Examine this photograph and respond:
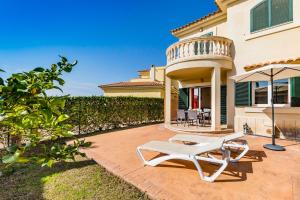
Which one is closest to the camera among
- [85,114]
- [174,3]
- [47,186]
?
[47,186]

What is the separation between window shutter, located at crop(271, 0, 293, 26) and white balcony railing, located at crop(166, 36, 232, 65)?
2.59 m

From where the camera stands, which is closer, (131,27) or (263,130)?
(263,130)

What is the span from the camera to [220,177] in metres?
4.84

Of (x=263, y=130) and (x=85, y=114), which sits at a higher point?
(x=85, y=114)

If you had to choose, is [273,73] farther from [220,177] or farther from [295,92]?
[220,177]

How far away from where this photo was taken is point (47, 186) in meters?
4.68

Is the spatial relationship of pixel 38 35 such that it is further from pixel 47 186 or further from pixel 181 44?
pixel 47 186

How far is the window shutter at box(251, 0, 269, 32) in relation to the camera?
34.9ft

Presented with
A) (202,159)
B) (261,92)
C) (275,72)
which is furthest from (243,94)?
(202,159)

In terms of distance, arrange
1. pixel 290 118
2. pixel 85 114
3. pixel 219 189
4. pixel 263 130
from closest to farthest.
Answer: pixel 219 189, pixel 290 118, pixel 263 130, pixel 85 114

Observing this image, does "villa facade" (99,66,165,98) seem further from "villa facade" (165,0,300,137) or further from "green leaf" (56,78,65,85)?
"green leaf" (56,78,65,85)

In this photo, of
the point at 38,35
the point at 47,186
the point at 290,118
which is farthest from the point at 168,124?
the point at 38,35

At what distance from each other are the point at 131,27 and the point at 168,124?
14351 mm

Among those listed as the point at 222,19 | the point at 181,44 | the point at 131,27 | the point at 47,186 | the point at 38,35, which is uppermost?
the point at 131,27
